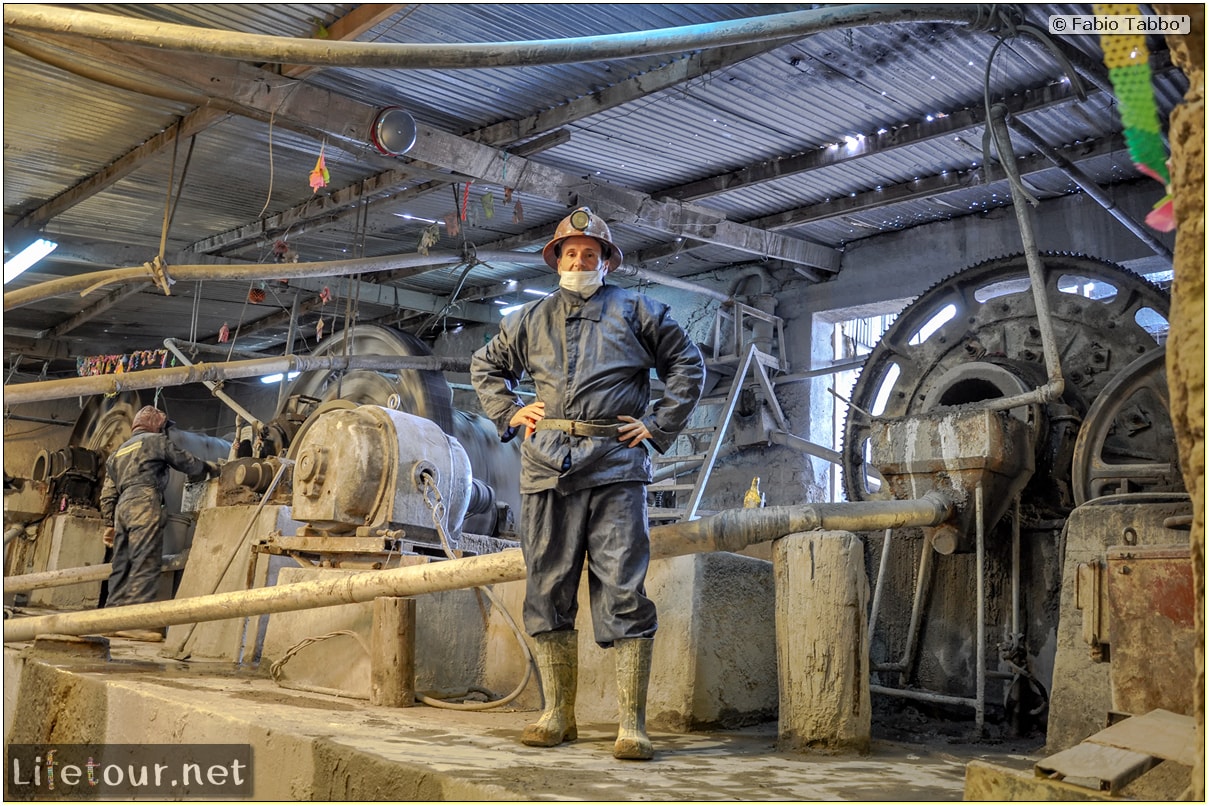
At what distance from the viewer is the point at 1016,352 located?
6.12 metres

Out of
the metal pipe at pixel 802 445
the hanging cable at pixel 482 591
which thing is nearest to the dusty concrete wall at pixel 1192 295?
the hanging cable at pixel 482 591

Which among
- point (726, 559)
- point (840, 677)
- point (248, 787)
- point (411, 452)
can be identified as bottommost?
point (248, 787)

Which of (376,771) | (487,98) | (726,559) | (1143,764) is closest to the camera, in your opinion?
(1143,764)

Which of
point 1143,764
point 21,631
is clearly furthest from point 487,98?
point 1143,764

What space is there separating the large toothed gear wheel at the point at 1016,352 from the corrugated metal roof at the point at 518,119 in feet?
3.98

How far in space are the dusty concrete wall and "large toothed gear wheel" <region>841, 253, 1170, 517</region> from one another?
3.60 metres

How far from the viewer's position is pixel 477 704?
15.2 ft

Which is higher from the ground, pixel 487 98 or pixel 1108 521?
pixel 487 98

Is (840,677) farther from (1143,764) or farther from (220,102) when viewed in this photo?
(220,102)

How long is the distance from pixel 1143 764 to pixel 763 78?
5.23 m

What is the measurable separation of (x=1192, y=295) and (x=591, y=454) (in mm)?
2018

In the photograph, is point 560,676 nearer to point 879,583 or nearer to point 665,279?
point 879,583

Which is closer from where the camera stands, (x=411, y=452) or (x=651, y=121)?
(x=411, y=452)

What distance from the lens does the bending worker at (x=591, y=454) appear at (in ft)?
11.7
